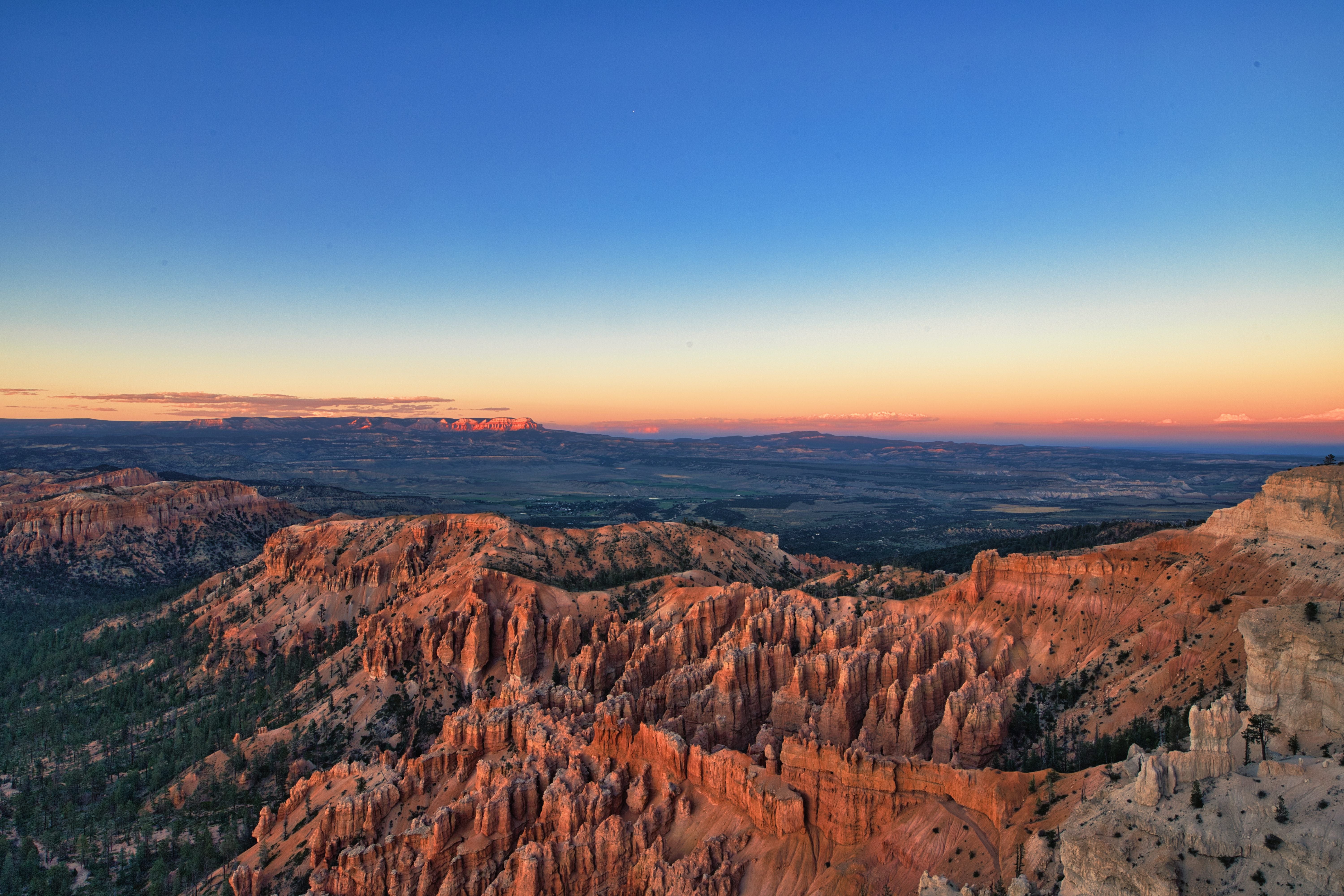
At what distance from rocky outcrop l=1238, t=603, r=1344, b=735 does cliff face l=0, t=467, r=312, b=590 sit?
17747cm

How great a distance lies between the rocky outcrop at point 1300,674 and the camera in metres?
26.3

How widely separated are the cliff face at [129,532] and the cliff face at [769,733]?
320 feet

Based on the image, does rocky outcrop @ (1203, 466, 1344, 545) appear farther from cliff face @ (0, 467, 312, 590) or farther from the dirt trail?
cliff face @ (0, 467, 312, 590)

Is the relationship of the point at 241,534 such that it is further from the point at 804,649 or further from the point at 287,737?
the point at 804,649

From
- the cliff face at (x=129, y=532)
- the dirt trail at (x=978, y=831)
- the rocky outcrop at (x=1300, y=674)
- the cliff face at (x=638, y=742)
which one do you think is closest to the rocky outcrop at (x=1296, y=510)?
the cliff face at (x=638, y=742)

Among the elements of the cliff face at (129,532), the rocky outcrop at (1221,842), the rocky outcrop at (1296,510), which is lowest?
the cliff face at (129,532)

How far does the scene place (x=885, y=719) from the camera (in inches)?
2074

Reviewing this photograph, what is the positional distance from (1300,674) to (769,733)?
115 ft

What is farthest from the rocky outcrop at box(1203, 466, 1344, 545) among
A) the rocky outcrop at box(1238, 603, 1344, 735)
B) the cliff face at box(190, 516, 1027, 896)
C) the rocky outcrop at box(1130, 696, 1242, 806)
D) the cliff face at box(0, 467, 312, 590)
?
the cliff face at box(0, 467, 312, 590)

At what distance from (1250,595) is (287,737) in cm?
8612

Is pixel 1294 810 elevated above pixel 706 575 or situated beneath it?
elevated above

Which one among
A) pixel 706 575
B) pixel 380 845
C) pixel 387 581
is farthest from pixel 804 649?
pixel 387 581

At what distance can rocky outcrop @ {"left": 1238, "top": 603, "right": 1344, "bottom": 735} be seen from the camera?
26.3 meters

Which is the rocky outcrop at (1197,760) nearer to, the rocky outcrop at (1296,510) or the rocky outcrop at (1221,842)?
the rocky outcrop at (1221,842)
